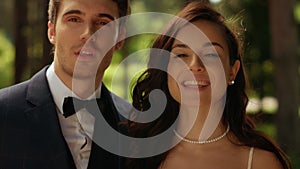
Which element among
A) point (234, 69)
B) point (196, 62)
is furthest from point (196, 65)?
point (234, 69)

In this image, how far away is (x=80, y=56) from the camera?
8.93 ft

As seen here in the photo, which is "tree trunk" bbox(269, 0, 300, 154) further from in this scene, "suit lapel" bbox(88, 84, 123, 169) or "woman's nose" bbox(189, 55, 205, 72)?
"woman's nose" bbox(189, 55, 205, 72)

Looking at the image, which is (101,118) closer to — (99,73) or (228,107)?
(99,73)

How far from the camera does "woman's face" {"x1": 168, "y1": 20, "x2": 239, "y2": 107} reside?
262 cm

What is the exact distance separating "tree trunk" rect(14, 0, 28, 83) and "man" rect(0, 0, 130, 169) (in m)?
3.14

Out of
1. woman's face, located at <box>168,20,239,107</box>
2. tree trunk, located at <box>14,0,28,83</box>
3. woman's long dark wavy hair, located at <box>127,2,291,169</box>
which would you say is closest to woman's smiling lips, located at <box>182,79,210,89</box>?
woman's face, located at <box>168,20,239,107</box>

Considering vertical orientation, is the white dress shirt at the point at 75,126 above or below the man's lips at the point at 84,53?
below

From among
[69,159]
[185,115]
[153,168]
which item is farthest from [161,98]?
[69,159]

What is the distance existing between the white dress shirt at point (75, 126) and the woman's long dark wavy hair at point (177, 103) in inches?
8.0

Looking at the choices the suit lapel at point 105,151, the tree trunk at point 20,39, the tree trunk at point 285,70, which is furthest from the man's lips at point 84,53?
the tree trunk at point 285,70

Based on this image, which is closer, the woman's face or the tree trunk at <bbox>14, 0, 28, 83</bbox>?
the woman's face

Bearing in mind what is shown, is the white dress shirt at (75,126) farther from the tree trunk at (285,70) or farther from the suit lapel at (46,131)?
the tree trunk at (285,70)

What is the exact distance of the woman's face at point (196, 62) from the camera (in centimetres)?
262

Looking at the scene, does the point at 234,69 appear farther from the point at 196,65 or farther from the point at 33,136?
the point at 33,136
